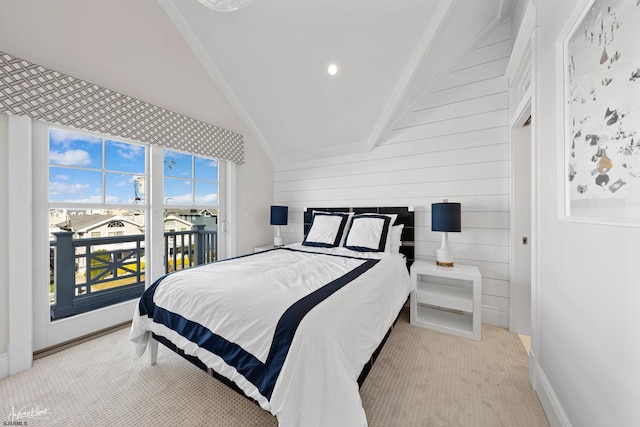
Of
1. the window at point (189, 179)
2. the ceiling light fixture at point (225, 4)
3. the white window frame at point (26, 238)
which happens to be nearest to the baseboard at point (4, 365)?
the white window frame at point (26, 238)

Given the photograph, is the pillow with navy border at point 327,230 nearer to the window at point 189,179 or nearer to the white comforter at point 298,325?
the white comforter at point 298,325

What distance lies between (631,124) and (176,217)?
358 centimetres

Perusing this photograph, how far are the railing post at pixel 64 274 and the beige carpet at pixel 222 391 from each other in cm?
53

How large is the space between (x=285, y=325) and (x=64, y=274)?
8.73 ft

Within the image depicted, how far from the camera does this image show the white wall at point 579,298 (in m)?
0.80

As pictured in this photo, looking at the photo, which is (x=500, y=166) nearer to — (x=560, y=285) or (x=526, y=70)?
(x=526, y=70)

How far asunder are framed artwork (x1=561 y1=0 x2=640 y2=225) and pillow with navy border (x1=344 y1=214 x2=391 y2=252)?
62.3 inches

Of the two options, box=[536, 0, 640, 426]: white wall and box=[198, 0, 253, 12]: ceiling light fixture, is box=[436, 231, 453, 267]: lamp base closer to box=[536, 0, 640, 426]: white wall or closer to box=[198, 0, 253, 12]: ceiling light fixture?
box=[536, 0, 640, 426]: white wall

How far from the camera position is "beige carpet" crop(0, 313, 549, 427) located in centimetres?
136

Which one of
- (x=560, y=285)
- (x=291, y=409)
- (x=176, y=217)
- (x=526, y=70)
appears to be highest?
(x=526, y=70)

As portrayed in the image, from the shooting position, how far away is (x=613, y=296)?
863mm

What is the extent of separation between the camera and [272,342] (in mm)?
1134

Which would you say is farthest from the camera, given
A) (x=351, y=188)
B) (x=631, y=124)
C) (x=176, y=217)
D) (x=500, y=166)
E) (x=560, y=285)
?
(x=351, y=188)

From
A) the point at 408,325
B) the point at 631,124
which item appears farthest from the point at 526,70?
the point at 408,325
